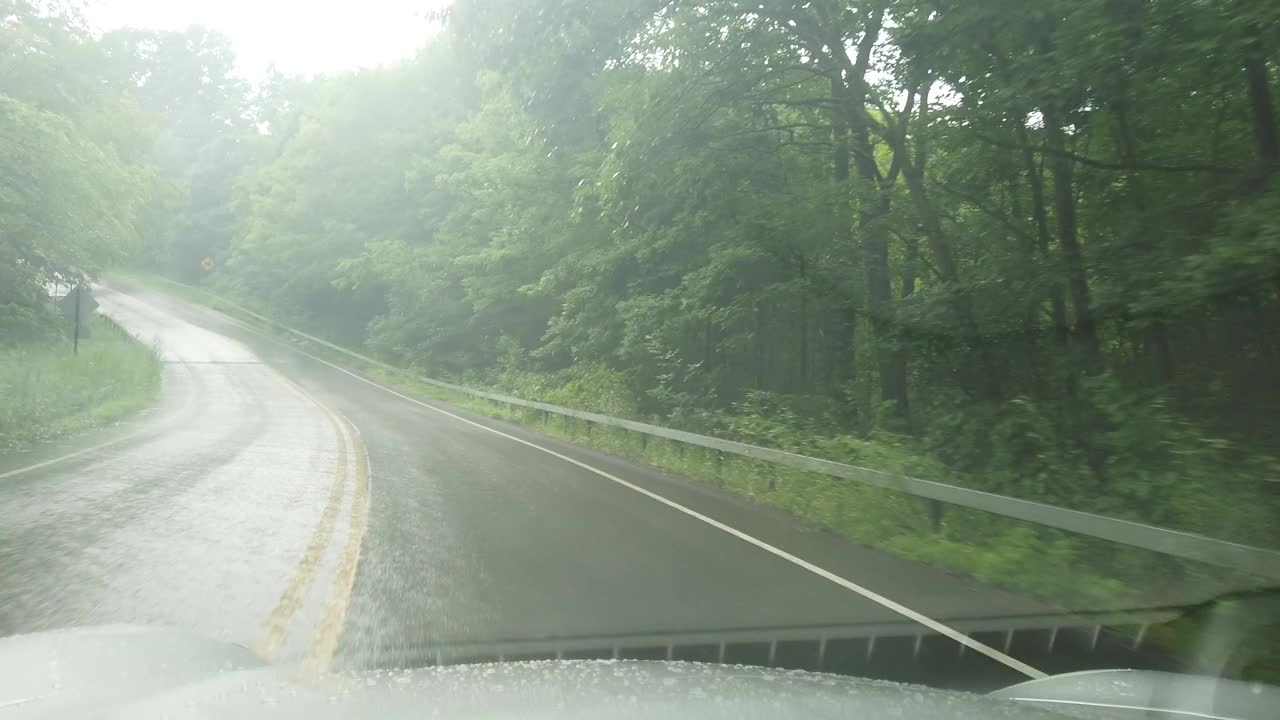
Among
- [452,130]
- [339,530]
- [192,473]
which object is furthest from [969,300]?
[452,130]

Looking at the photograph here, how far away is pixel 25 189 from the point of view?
23.3 m

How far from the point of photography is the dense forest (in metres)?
9.86

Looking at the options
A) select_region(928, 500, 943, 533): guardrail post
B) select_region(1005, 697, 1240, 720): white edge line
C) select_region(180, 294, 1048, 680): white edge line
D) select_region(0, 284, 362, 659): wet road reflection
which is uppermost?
select_region(1005, 697, 1240, 720): white edge line

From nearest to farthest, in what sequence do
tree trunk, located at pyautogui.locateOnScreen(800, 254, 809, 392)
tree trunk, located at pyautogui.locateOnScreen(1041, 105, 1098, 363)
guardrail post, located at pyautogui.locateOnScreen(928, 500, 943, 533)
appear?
1. guardrail post, located at pyautogui.locateOnScreen(928, 500, 943, 533)
2. tree trunk, located at pyautogui.locateOnScreen(1041, 105, 1098, 363)
3. tree trunk, located at pyautogui.locateOnScreen(800, 254, 809, 392)

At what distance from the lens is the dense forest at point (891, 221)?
32.3 feet

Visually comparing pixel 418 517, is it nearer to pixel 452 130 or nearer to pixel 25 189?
pixel 25 189

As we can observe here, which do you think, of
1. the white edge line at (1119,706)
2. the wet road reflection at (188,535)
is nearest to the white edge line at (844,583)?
the white edge line at (1119,706)

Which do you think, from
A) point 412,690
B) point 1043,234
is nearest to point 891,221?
point 1043,234

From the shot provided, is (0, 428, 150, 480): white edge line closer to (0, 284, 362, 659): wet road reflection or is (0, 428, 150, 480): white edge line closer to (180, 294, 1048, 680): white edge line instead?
(0, 284, 362, 659): wet road reflection

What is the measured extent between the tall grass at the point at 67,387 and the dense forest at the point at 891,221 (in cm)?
279

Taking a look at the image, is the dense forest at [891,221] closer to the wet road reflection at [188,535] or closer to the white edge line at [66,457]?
the wet road reflection at [188,535]

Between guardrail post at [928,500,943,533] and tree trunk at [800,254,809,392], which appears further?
tree trunk at [800,254,809,392]

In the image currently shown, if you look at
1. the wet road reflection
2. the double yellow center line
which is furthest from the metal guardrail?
the wet road reflection

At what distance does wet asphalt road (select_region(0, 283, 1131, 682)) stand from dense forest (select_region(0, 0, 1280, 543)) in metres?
3.86
